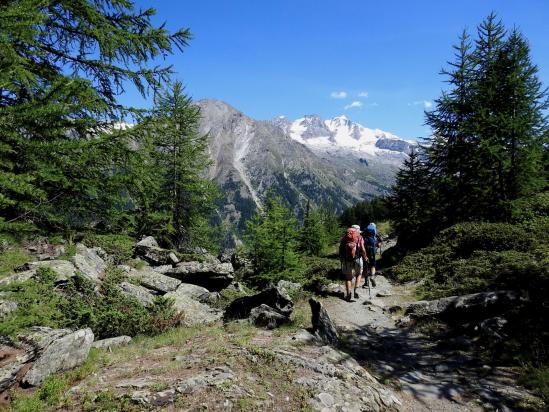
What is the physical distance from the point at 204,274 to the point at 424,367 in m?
10.4

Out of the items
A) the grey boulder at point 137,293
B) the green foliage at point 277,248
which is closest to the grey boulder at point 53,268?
the grey boulder at point 137,293

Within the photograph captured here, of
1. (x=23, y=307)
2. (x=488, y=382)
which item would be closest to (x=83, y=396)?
(x=23, y=307)

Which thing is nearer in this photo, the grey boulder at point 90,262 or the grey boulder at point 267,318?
the grey boulder at point 267,318

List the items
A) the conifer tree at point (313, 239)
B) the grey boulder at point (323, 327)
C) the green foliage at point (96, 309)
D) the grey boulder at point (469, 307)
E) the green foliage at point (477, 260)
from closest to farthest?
1. the green foliage at point (96, 309)
2. the grey boulder at point (323, 327)
3. the grey boulder at point (469, 307)
4. the green foliage at point (477, 260)
5. the conifer tree at point (313, 239)

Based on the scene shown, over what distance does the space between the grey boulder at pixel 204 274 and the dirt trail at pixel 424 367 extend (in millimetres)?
5830

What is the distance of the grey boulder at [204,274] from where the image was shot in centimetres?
1555

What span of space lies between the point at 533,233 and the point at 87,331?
1976 centimetres

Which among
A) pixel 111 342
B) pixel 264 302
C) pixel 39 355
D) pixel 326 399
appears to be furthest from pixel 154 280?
pixel 326 399

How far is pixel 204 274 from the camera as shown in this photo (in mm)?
15953

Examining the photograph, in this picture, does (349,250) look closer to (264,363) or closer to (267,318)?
(267,318)

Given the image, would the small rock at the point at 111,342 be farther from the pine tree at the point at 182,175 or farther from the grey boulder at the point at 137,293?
the pine tree at the point at 182,175

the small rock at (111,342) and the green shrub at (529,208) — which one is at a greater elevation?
the green shrub at (529,208)

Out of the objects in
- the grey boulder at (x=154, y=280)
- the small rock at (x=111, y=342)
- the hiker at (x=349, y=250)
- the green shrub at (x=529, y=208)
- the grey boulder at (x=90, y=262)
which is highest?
the green shrub at (x=529, y=208)

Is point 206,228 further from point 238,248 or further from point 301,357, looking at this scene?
point 301,357
